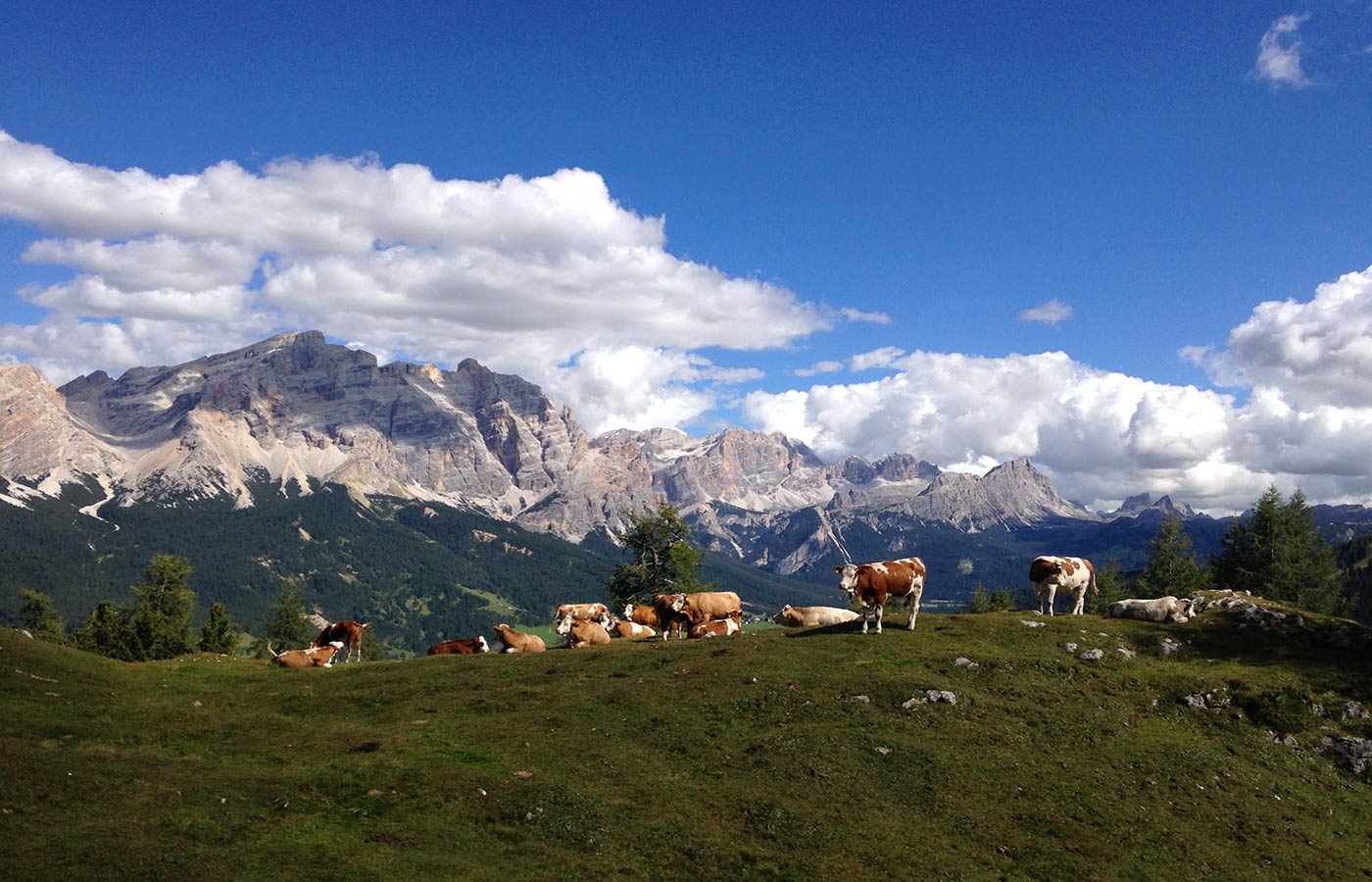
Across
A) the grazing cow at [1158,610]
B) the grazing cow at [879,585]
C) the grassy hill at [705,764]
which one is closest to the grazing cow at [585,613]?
the grassy hill at [705,764]

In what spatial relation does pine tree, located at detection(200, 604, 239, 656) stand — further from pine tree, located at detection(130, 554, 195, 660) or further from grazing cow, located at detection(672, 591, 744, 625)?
grazing cow, located at detection(672, 591, 744, 625)

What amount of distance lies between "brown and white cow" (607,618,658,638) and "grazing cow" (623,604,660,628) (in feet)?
4.11

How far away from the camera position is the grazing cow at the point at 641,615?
51406mm

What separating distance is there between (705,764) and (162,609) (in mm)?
91545

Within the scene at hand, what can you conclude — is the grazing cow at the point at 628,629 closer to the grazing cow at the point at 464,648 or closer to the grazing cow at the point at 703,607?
the grazing cow at the point at 703,607

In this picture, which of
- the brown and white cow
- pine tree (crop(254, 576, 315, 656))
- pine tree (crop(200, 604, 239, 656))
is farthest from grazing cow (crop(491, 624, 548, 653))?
pine tree (crop(254, 576, 315, 656))

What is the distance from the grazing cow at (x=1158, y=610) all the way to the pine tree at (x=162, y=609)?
93.3m

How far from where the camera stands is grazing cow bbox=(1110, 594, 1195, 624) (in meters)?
41.8

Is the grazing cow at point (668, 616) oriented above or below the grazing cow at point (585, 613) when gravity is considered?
above

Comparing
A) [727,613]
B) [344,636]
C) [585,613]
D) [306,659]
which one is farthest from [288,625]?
[727,613]

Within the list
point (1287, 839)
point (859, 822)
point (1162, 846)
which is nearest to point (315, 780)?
point (859, 822)

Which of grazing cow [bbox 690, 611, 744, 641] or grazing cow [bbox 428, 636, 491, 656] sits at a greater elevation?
grazing cow [bbox 690, 611, 744, 641]

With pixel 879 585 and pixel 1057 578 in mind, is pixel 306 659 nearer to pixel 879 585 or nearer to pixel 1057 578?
pixel 879 585

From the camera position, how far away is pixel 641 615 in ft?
170
